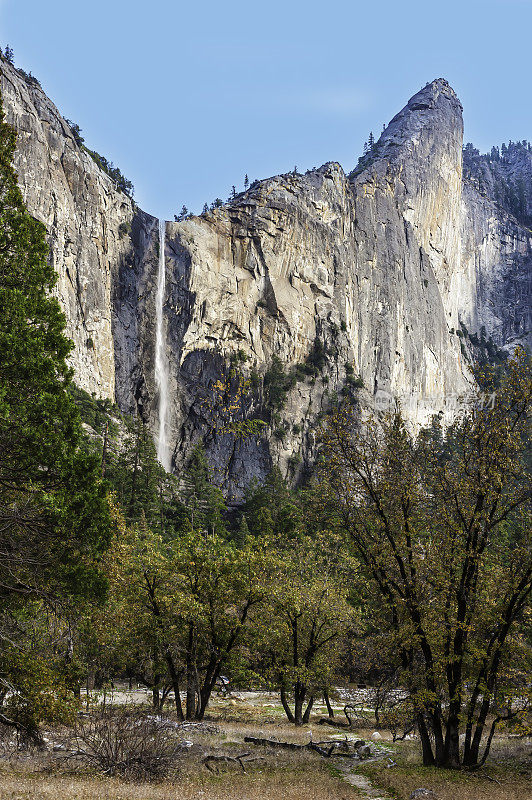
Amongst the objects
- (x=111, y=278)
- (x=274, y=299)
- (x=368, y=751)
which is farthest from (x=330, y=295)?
(x=368, y=751)

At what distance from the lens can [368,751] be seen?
22219 millimetres

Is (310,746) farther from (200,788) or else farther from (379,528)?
(200,788)

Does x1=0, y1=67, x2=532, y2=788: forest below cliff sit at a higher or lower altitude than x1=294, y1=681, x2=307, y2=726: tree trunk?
higher

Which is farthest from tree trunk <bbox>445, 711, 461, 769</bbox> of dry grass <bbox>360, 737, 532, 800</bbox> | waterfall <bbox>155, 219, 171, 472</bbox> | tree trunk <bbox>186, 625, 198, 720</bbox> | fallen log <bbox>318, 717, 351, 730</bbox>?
waterfall <bbox>155, 219, 171, 472</bbox>

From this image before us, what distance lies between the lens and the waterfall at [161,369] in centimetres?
8588

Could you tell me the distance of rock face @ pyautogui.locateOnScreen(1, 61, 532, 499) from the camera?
7781 cm

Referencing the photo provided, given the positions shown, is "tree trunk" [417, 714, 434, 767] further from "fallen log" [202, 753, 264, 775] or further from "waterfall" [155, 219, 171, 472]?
"waterfall" [155, 219, 171, 472]

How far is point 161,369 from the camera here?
8762cm

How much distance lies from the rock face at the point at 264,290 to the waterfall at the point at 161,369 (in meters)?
0.78

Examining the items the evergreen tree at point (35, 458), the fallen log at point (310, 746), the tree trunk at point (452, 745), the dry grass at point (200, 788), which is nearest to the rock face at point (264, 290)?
the fallen log at point (310, 746)

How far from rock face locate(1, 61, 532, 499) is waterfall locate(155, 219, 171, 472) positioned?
78cm

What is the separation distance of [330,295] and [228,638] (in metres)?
86.2

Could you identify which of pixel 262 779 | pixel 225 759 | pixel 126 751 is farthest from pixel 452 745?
pixel 126 751

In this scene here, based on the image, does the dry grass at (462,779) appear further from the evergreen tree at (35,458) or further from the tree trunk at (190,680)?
the evergreen tree at (35,458)
